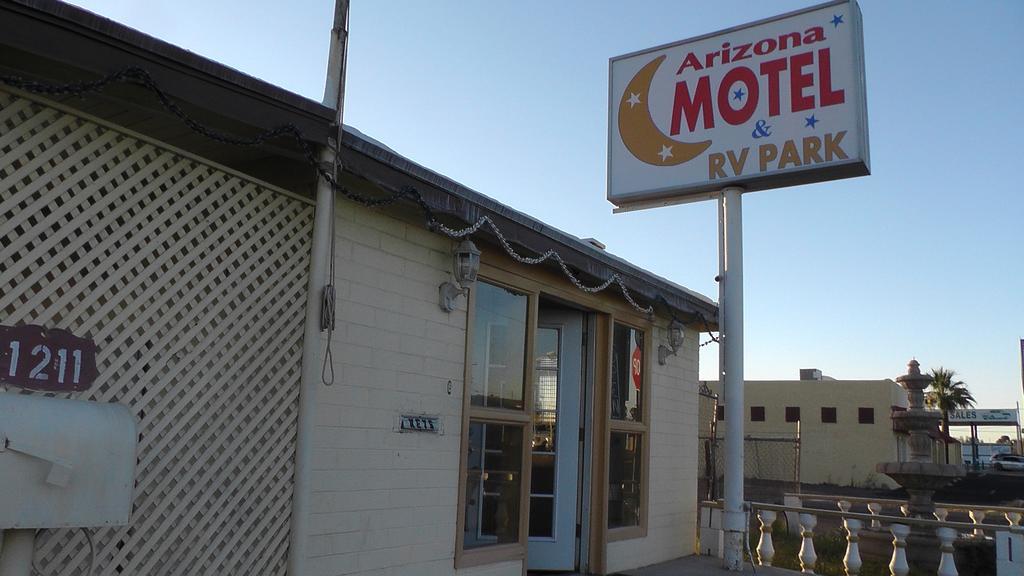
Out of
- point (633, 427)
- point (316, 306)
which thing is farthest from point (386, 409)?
point (633, 427)

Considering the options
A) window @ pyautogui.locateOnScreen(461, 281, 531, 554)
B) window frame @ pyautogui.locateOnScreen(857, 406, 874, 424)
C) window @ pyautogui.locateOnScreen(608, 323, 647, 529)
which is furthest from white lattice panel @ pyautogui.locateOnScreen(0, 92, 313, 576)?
window frame @ pyautogui.locateOnScreen(857, 406, 874, 424)

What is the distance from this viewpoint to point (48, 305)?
3.76 meters

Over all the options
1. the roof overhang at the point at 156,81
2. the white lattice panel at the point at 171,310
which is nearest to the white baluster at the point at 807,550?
the white lattice panel at the point at 171,310

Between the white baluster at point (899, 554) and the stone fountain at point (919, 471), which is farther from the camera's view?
the stone fountain at point (919, 471)

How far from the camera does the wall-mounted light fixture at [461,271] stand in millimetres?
6117

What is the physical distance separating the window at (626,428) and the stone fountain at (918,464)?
516 centimetres

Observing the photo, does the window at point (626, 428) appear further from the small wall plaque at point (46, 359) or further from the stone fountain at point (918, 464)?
the small wall plaque at point (46, 359)

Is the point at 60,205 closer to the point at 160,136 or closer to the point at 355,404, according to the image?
the point at 160,136

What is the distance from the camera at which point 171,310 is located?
13.7 feet

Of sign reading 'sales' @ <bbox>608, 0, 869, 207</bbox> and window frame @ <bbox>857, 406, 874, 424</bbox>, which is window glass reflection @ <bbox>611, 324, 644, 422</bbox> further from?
window frame @ <bbox>857, 406, 874, 424</bbox>

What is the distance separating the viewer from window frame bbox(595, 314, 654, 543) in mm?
8102

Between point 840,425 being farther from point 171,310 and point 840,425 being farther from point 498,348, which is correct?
point 171,310

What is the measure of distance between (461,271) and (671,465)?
4.46 m

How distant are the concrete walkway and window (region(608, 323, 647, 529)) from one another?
1.50ft
